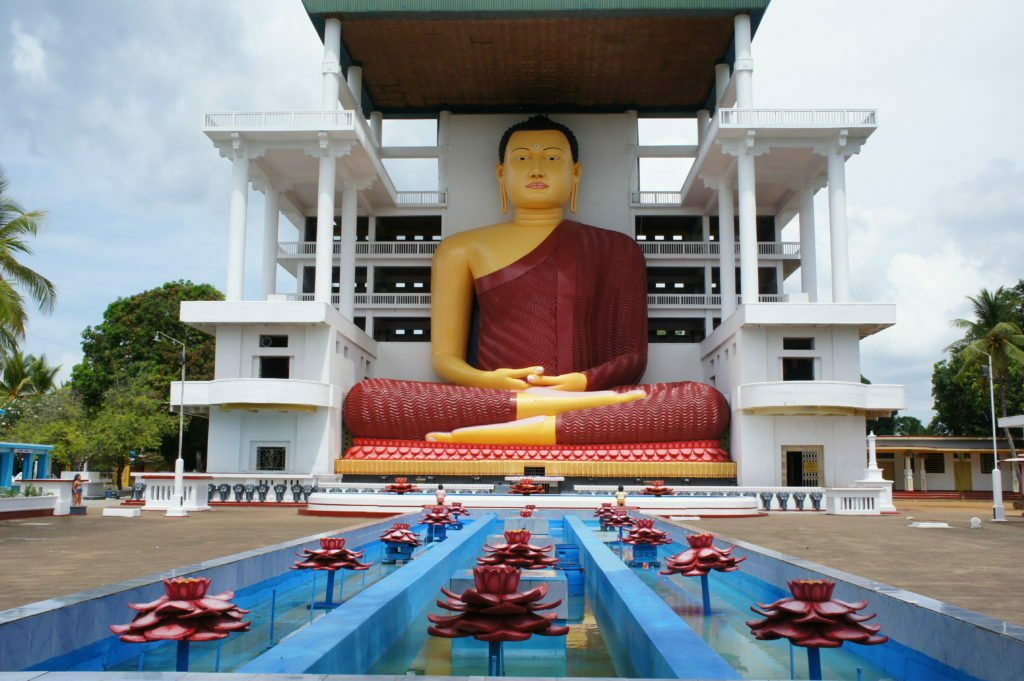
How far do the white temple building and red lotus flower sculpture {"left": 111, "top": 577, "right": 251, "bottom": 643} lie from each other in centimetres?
2063

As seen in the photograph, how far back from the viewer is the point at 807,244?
3086 cm

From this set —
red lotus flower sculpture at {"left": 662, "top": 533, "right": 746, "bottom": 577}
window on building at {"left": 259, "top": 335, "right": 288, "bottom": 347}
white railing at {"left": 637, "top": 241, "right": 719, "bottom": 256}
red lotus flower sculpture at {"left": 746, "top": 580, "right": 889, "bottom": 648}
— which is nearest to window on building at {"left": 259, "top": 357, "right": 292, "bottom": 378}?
window on building at {"left": 259, "top": 335, "right": 288, "bottom": 347}

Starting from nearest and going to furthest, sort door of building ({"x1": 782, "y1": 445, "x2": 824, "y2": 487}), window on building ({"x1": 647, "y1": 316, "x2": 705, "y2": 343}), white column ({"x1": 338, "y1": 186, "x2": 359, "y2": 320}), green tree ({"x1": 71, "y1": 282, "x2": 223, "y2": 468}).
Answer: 1. door of building ({"x1": 782, "y1": 445, "x2": 824, "y2": 487})
2. white column ({"x1": 338, "y1": 186, "x2": 359, "y2": 320})
3. window on building ({"x1": 647, "y1": 316, "x2": 705, "y2": 343})
4. green tree ({"x1": 71, "y1": 282, "x2": 223, "y2": 468})

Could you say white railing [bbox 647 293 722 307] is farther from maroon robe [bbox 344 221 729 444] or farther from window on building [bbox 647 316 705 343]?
maroon robe [bbox 344 221 729 444]

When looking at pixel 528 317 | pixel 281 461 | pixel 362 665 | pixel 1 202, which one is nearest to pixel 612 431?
pixel 528 317

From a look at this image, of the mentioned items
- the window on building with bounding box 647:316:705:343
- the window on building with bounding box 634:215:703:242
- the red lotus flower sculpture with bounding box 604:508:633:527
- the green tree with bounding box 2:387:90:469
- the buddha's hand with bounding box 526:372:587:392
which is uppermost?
the window on building with bounding box 634:215:703:242

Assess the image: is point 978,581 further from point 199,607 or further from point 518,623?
point 199,607

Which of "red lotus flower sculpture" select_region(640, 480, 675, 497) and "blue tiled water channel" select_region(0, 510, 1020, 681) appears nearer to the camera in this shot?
"blue tiled water channel" select_region(0, 510, 1020, 681)

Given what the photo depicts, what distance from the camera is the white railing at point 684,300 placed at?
1270 inches

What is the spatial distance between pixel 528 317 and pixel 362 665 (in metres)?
23.6

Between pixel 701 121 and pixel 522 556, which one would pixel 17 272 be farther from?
pixel 701 121

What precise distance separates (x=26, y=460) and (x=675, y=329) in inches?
893

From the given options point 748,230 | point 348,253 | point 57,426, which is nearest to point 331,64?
point 348,253

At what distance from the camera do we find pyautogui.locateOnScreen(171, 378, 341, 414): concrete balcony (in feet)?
81.0
